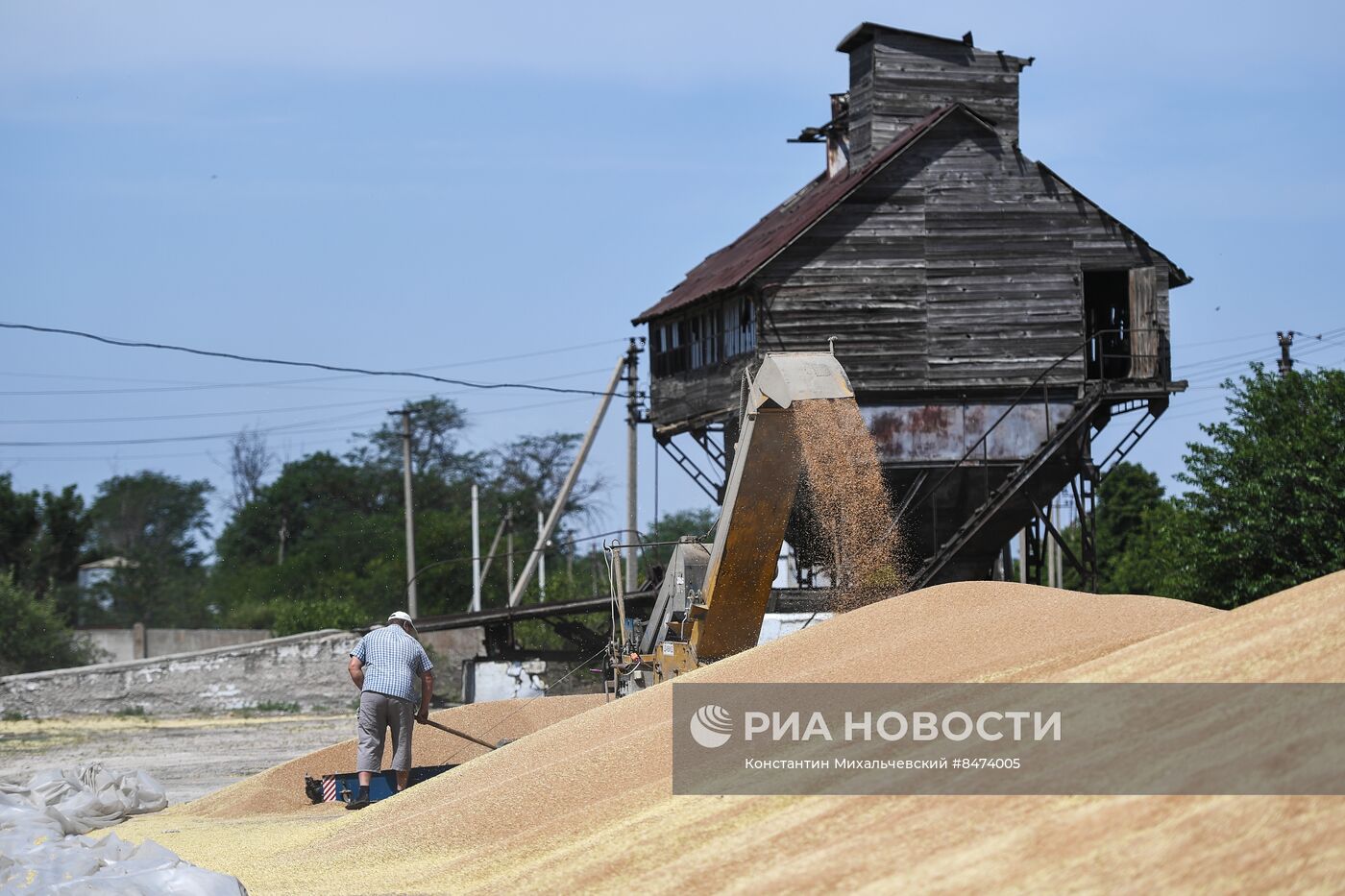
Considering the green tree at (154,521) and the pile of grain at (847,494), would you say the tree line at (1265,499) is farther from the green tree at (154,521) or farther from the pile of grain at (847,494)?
the green tree at (154,521)

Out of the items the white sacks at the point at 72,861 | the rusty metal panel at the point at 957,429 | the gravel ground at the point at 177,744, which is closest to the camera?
the white sacks at the point at 72,861

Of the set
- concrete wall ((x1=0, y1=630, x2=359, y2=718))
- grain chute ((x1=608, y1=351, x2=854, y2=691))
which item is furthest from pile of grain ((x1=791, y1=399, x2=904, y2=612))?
concrete wall ((x1=0, y1=630, x2=359, y2=718))

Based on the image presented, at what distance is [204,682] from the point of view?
29281 millimetres

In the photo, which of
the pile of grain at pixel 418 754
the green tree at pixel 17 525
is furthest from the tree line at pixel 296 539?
the pile of grain at pixel 418 754

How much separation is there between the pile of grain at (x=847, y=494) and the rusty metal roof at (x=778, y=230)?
337 inches

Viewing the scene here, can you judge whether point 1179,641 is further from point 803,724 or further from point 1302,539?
point 1302,539

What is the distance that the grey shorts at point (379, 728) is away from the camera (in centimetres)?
1270

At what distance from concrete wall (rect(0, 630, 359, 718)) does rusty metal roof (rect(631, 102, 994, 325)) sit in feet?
28.7

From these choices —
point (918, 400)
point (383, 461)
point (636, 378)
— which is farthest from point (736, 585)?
point (383, 461)

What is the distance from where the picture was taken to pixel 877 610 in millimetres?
12945

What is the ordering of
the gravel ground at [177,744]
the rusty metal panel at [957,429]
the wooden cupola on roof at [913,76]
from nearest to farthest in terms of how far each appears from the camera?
the gravel ground at [177,744]
the rusty metal panel at [957,429]
the wooden cupola on roof at [913,76]

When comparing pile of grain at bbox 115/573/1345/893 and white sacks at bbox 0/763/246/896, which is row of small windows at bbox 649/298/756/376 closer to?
pile of grain at bbox 115/573/1345/893

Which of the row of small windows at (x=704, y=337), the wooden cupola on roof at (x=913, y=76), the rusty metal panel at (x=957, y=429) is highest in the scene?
the wooden cupola on roof at (x=913, y=76)

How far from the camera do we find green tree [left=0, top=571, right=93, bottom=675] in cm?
3803
